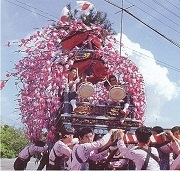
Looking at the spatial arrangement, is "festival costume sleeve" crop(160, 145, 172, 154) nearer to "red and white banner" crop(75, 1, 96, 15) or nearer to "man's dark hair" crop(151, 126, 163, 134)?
Result: "man's dark hair" crop(151, 126, 163, 134)

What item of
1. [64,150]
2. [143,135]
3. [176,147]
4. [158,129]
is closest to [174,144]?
[176,147]

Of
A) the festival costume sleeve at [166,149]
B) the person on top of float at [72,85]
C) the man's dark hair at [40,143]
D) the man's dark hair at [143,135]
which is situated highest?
the person on top of float at [72,85]

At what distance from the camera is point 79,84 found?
948 cm

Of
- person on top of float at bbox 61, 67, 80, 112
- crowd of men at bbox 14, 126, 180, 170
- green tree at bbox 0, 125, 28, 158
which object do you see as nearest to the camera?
crowd of men at bbox 14, 126, 180, 170

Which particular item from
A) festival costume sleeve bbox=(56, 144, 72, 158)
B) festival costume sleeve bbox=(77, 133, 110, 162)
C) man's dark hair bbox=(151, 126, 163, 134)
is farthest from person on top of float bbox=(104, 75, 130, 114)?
festival costume sleeve bbox=(77, 133, 110, 162)

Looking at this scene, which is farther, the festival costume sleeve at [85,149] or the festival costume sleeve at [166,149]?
the festival costume sleeve at [166,149]

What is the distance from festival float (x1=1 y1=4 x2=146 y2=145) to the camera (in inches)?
358

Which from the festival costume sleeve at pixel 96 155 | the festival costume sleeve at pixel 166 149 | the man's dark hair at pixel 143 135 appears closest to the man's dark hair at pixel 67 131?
the festival costume sleeve at pixel 96 155

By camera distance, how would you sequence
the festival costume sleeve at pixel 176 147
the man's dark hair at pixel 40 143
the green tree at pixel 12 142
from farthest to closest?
the green tree at pixel 12 142
the man's dark hair at pixel 40 143
the festival costume sleeve at pixel 176 147

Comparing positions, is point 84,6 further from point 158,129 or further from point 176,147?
point 176,147

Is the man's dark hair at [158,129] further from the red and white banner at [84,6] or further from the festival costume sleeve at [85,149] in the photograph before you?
the red and white banner at [84,6]

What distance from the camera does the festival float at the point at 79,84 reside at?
9.09 metres

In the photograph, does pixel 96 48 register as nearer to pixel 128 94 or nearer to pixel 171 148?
pixel 128 94

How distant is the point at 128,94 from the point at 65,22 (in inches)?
98.4
